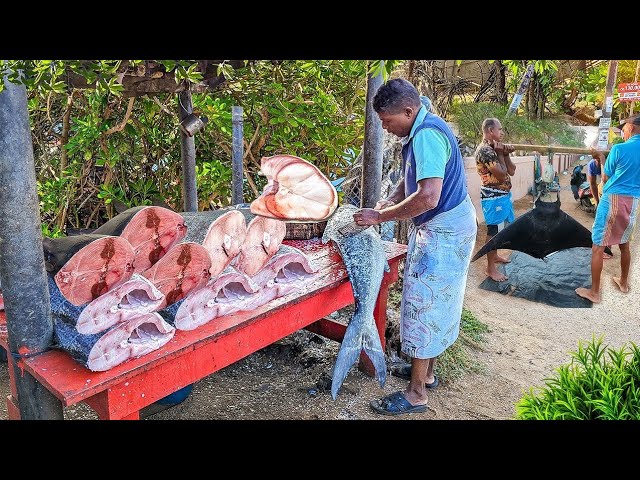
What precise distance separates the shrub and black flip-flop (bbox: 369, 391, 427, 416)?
1152 mm

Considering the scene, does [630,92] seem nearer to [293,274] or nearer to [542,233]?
[542,233]

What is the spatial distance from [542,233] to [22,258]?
227 inches

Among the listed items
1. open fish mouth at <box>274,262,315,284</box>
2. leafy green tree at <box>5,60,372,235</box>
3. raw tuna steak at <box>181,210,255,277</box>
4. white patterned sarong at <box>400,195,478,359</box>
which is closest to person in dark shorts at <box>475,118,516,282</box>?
leafy green tree at <box>5,60,372,235</box>

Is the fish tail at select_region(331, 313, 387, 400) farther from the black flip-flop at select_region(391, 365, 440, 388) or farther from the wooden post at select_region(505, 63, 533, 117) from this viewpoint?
the wooden post at select_region(505, 63, 533, 117)

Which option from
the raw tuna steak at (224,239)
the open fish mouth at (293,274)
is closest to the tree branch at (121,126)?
the raw tuna steak at (224,239)

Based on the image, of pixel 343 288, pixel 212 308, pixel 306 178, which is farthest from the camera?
pixel 343 288

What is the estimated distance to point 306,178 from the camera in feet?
10.8

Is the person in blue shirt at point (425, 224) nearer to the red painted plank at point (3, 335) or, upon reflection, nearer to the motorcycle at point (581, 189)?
the red painted plank at point (3, 335)

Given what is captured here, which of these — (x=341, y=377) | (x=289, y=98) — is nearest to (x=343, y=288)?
(x=341, y=377)

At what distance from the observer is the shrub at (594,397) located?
7.91ft

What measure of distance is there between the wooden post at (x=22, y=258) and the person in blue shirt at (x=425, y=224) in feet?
6.10

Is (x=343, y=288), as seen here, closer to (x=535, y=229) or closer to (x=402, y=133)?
(x=402, y=133)
